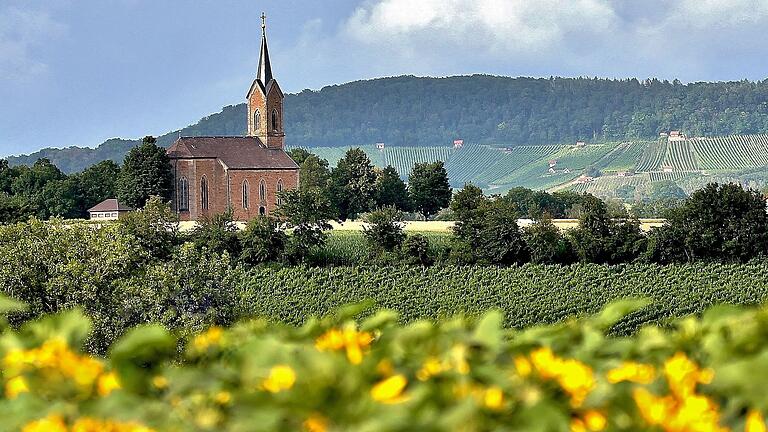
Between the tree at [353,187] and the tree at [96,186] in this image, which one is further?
the tree at [353,187]

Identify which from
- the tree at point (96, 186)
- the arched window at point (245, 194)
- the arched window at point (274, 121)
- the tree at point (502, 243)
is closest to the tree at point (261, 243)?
the tree at point (502, 243)

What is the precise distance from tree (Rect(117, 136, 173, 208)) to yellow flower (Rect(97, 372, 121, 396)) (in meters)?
77.3

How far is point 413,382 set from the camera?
7.18ft

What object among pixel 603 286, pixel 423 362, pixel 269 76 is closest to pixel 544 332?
pixel 423 362

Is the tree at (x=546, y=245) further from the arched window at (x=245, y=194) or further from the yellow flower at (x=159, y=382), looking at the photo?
the yellow flower at (x=159, y=382)

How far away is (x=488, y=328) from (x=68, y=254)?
26.0 m

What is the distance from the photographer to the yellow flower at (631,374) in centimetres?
224

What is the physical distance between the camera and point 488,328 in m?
2.40

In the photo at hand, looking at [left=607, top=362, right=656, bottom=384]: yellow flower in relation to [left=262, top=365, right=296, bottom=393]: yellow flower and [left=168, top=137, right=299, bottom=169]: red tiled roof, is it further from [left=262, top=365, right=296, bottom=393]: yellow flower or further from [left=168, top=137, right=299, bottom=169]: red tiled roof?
[left=168, top=137, right=299, bottom=169]: red tiled roof

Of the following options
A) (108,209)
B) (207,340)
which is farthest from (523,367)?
(108,209)

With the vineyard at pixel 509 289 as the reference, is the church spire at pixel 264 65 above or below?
above

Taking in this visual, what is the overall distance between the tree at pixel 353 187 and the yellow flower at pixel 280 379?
81035 mm

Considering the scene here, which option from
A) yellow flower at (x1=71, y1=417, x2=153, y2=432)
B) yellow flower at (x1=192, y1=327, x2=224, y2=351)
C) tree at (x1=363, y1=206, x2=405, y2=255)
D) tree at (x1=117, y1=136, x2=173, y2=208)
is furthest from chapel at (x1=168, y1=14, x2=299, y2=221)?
yellow flower at (x1=71, y1=417, x2=153, y2=432)

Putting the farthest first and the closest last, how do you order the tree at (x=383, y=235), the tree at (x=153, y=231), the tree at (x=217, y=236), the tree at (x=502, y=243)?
the tree at (x=383, y=235), the tree at (x=217, y=236), the tree at (x=502, y=243), the tree at (x=153, y=231)
